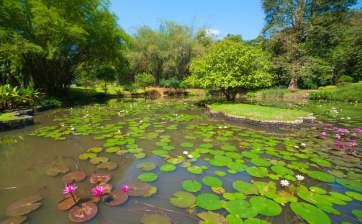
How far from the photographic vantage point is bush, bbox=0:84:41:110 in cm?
934

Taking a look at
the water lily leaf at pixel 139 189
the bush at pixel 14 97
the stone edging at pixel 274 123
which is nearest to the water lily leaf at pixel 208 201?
the water lily leaf at pixel 139 189

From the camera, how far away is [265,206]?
298 centimetres

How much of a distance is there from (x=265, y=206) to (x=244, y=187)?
1.81ft

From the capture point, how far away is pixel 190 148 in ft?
18.2

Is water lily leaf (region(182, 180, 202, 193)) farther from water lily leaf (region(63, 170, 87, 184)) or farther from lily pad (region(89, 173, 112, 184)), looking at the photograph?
water lily leaf (region(63, 170, 87, 184))

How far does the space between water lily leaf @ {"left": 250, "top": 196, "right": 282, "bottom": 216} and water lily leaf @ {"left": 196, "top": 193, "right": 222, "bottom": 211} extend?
45cm

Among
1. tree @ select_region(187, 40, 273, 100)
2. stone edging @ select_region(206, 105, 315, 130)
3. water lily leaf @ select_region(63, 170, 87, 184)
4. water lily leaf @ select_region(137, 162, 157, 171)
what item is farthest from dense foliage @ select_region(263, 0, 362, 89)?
water lily leaf @ select_region(63, 170, 87, 184)

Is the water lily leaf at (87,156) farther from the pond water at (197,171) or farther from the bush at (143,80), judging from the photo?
the bush at (143,80)

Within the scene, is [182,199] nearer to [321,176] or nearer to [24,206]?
[24,206]

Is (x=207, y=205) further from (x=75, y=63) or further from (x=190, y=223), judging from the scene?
(x=75, y=63)

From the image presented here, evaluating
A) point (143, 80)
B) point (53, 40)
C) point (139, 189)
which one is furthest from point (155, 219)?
point (143, 80)

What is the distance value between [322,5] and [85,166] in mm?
28370

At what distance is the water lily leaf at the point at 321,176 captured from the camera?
389 centimetres

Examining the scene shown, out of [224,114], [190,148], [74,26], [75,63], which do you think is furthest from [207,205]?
[75,63]
